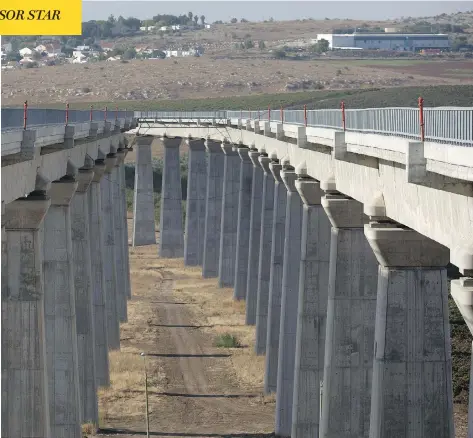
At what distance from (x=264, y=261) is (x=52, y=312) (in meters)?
23.1

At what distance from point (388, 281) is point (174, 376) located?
33759 millimetres

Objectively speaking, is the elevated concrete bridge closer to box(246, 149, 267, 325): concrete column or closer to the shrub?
box(246, 149, 267, 325): concrete column

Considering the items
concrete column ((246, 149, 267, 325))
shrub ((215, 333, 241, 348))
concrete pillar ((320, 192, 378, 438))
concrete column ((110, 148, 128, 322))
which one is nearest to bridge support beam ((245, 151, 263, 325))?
concrete column ((246, 149, 267, 325))

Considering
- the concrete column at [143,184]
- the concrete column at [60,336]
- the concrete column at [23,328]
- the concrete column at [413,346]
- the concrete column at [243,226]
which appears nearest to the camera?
the concrete column at [413,346]

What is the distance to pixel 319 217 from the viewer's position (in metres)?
47.2

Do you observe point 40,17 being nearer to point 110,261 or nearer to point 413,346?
point 413,346

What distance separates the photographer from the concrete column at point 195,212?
10562cm

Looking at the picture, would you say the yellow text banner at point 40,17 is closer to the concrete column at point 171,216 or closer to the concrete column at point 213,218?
the concrete column at point 213,218

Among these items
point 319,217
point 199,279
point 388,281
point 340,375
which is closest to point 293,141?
point 319,217

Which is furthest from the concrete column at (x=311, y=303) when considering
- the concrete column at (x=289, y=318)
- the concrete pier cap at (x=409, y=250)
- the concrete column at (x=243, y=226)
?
the concrete column at (x=243, y=226)

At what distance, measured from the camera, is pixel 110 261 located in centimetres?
7506

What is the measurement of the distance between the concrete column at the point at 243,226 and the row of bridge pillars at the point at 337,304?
0.05 metres

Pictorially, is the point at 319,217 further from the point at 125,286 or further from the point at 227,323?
the point at 125,286

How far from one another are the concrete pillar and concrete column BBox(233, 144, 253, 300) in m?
41.5
